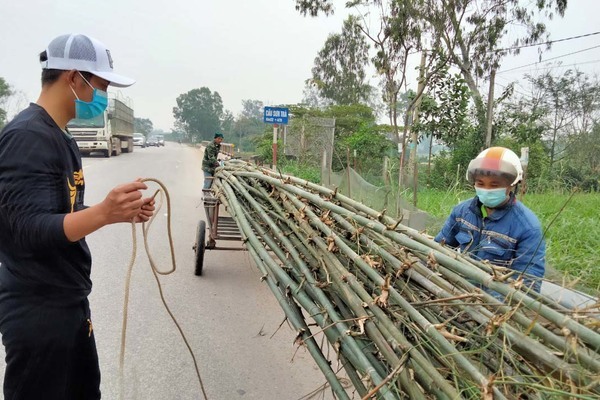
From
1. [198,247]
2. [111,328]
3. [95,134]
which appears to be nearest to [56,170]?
[111,328]

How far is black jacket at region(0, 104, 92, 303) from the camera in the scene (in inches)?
49.2

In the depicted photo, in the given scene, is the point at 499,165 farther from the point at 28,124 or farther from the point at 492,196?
the point at 28,124

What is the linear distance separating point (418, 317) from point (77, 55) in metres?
1.45

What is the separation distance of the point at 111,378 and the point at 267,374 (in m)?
1.02

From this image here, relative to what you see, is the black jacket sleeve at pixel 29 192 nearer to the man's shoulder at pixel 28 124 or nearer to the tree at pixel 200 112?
the man's shoulder at pixel 28 124

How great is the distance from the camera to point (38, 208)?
1.25 m

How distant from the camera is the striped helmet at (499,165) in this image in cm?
207

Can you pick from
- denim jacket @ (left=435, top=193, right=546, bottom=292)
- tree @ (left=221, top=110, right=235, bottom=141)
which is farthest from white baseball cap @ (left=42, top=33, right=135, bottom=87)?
tree @ (left=221, top=110, right=235, bottom=141)

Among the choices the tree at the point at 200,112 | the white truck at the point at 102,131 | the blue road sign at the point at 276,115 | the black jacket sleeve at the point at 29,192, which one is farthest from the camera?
A: the tree at the point at 200,112

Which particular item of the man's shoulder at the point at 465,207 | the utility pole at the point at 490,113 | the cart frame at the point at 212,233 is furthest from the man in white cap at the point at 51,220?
the utility pole at the point at 490,113

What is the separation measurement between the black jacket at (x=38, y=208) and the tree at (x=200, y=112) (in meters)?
83.9

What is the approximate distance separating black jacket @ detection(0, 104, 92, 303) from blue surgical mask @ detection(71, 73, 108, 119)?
4.8 inches

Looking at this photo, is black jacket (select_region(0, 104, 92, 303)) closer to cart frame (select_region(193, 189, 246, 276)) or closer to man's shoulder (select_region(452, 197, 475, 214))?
man's shoulder (select_region(452, 197, 475, 214))

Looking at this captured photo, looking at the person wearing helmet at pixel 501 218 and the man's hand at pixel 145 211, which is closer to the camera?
the man's hand at pixel 145 211
